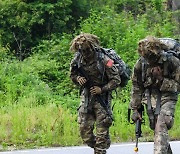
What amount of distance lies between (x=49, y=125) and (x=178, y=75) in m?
4.83

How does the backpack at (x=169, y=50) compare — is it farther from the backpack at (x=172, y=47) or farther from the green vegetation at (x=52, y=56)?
the green vegetation at (x=52, y=56)

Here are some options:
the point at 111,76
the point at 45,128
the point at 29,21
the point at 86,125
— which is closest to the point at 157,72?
the point at 111,76

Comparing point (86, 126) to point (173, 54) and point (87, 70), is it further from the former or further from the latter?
point (173, 54)

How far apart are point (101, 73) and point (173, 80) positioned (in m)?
1.06

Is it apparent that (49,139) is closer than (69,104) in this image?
Yes

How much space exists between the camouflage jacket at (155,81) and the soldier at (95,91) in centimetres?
42

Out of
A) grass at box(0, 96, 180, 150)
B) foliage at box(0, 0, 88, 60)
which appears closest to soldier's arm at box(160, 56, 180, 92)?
grass at box(0, 96, 180, 150)

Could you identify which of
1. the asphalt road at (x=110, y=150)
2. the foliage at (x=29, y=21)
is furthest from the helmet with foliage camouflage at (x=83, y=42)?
the foliage at (x=29, y=21)

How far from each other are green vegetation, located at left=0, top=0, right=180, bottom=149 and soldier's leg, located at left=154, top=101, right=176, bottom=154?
3933mm

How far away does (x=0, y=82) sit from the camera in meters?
15.1

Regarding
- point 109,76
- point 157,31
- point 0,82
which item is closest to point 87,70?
point 109,76

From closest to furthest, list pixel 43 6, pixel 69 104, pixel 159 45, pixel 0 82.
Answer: pixel 159 45, pixel 69 104, pixel 0 82, pixel 43 6

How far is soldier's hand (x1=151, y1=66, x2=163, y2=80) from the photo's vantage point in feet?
21.6

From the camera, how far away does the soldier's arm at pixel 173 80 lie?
6590mm
